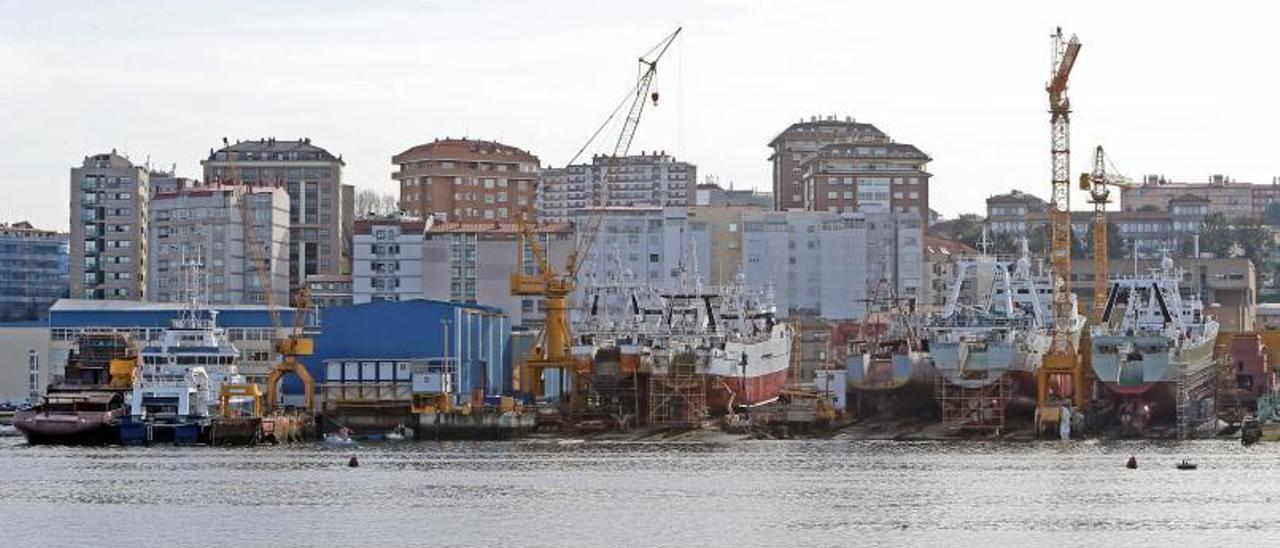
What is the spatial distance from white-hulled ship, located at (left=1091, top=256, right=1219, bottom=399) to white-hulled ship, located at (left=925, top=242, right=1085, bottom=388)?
145 inches

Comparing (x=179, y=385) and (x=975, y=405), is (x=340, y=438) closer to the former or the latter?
(x=179, y=385)

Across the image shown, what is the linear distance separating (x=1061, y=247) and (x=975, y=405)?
1794 centimetres

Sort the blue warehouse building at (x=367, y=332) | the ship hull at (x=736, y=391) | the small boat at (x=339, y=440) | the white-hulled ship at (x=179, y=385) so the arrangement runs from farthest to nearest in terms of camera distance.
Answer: the blue warehouse building at (x=367, y=332)
the ship hull at (x=736, y=391)
the small boat at (x=339, y=440)
the white-hulled ship at (x=179, y=385)

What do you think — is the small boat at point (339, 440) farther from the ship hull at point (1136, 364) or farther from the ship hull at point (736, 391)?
the ship hull at point (1136, 364)

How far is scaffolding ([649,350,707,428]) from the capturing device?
468ft

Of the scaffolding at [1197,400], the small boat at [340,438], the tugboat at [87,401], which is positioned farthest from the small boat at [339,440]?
the scaffolding at [1197,400]

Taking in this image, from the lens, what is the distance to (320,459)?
120m

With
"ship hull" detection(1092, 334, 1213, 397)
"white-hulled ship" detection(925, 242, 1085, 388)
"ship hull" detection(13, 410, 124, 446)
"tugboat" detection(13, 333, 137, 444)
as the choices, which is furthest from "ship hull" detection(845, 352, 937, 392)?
"ship hull" detection(13, 410, 124, 446)

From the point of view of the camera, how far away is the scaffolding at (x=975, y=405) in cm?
14088

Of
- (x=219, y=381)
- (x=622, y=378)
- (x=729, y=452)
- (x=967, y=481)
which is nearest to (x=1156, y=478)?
(x=967, y=481)

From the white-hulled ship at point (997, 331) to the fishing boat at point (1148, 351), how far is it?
12.9ft

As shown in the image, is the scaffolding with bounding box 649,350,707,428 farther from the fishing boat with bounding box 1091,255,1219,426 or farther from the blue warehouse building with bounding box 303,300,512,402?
the fishing boat with bounding box 1091,255,1219,426

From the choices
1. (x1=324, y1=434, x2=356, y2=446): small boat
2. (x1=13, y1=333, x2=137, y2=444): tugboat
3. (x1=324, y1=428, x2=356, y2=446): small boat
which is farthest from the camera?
(x1=324, y1=428, x2=356, y2=446): small boat

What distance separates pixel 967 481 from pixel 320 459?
33.0 metres
